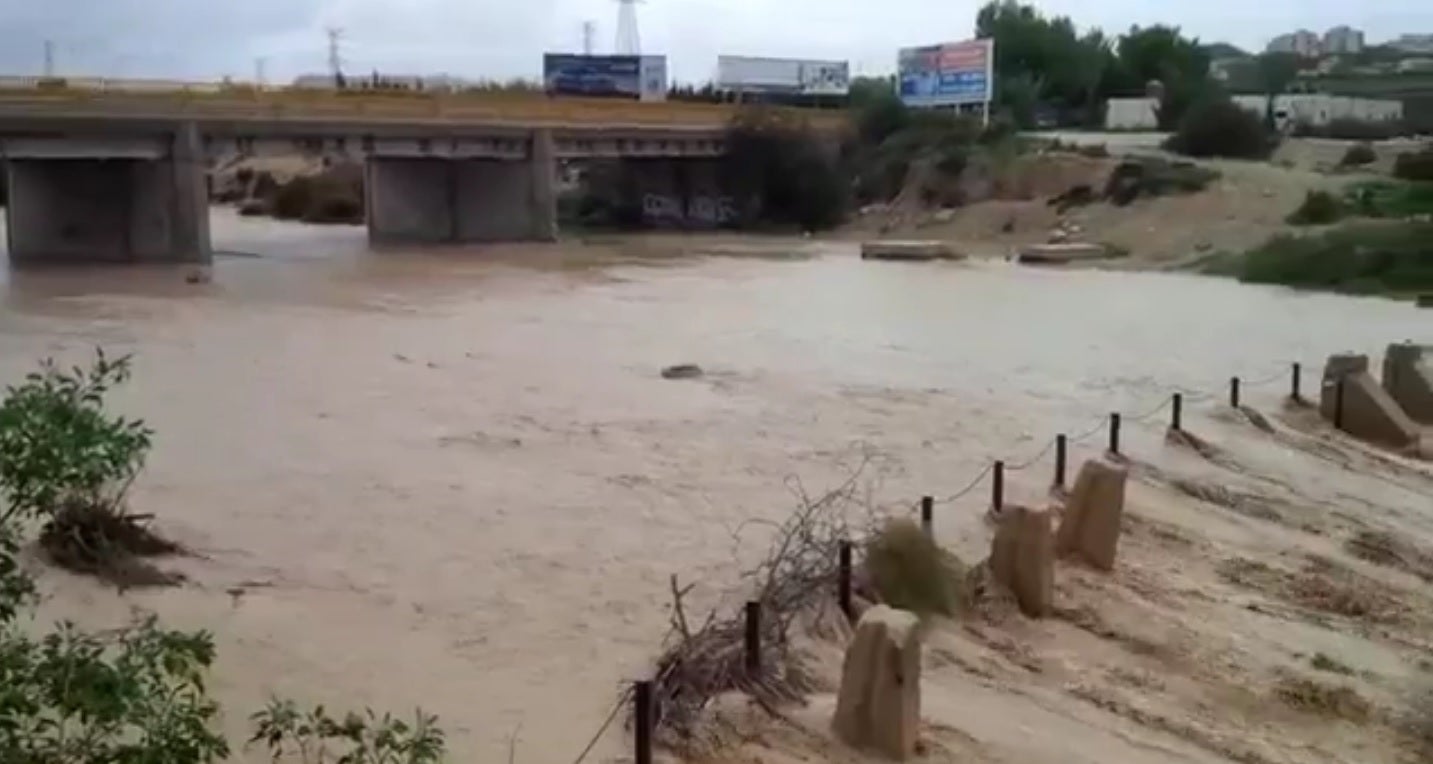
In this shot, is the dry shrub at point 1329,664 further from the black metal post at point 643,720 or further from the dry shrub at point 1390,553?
the black metal post at point 643,720

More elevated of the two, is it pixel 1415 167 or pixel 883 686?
pixel 1415 167

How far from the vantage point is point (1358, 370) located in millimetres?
27203

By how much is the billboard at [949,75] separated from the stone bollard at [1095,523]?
8091cm

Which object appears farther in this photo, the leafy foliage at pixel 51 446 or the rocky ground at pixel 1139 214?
the rocky ground at pixel 1139 214

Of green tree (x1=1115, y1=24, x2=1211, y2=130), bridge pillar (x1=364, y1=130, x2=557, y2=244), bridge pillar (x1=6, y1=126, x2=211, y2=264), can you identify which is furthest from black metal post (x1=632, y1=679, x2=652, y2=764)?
green tree (x1=1115, y1=24, x2=1211, y2=130)

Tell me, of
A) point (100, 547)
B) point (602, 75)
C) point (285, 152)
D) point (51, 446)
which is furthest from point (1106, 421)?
point (602, 75)

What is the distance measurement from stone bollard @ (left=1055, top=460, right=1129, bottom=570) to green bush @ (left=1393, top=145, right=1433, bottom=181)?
5633cm

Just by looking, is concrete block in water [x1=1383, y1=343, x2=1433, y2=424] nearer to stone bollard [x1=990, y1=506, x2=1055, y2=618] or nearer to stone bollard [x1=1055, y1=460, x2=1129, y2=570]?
stone bollard [x1=1055, y1=460, x2=1129, y2=570]

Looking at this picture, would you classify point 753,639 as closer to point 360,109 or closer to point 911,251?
point 360,109

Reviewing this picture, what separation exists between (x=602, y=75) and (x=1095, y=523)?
95.1 meters

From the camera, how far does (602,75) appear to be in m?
110

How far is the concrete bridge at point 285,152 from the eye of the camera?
55500mm

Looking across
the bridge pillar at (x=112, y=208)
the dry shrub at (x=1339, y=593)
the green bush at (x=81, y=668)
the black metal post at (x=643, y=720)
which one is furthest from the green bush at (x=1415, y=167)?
the green bush at (x=81, y=668)

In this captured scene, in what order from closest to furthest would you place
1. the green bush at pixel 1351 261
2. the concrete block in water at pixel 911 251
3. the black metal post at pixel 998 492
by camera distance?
the black metal post at pixel 998 492 < the green bush at pixel 1351 261 < the concrete block in water at pixel 911 251
